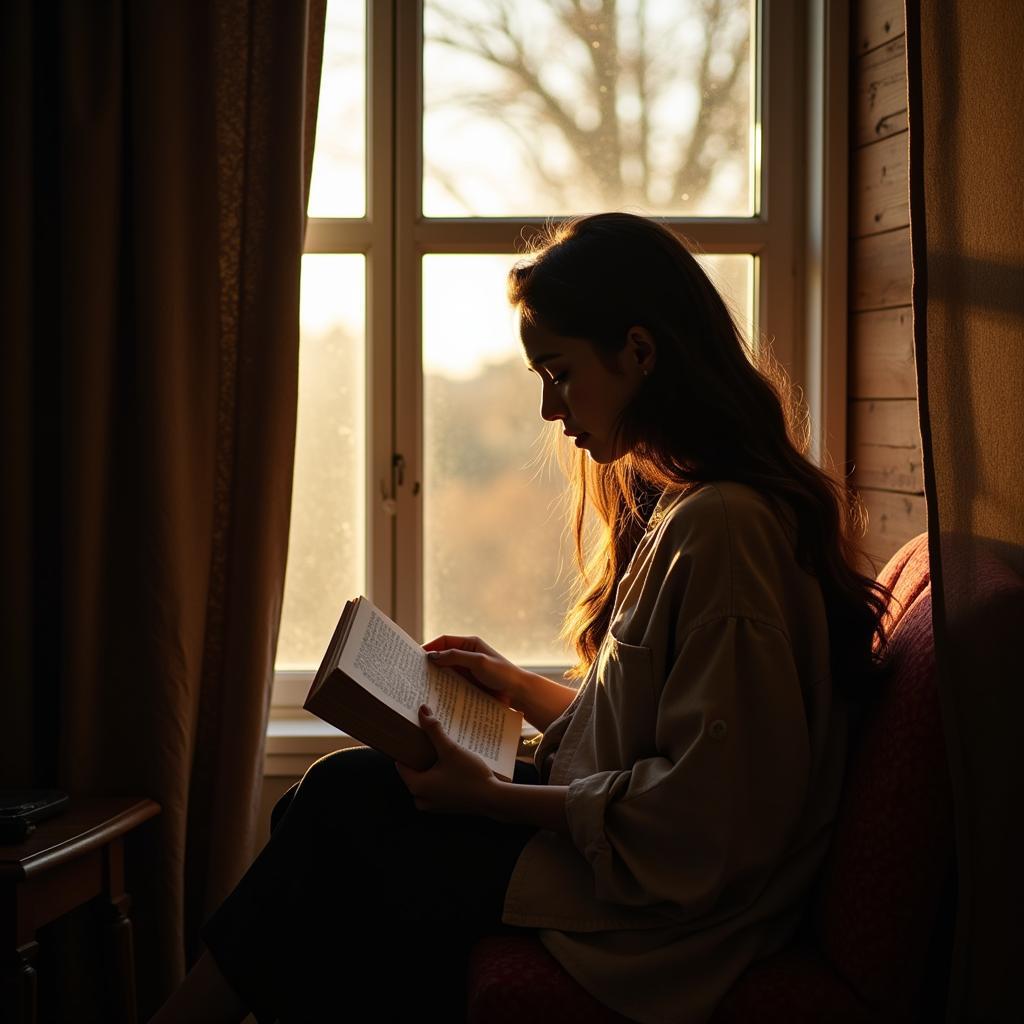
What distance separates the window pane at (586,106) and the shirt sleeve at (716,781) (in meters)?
1.27

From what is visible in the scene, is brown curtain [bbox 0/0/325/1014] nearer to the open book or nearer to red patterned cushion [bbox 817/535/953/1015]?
the open book

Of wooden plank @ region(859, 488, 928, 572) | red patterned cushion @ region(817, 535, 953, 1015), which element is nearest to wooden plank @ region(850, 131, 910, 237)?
wooden plank @ region(859, 488, 928, 572)

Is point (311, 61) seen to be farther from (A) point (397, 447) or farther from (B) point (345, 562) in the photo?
(B) point (345, 562)

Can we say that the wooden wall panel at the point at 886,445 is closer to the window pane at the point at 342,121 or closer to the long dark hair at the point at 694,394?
the long dark hair at the point at 694,394

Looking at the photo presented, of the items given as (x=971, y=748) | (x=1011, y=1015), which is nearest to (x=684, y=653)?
(x=971, y=748)

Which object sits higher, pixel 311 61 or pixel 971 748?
pixel 311 61

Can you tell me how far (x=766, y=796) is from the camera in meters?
1.16

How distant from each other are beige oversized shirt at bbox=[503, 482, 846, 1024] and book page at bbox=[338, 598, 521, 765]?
0.63 feet

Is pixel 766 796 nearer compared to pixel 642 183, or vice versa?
pixel 766 796

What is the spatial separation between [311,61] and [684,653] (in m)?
1.29

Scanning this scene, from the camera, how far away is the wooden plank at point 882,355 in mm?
1950

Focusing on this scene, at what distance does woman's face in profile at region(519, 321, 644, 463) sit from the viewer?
4.50 feet

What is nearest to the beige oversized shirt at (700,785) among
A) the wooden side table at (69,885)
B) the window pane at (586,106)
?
the wooden side table at (69,885)

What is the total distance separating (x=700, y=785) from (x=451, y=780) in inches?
11.5
